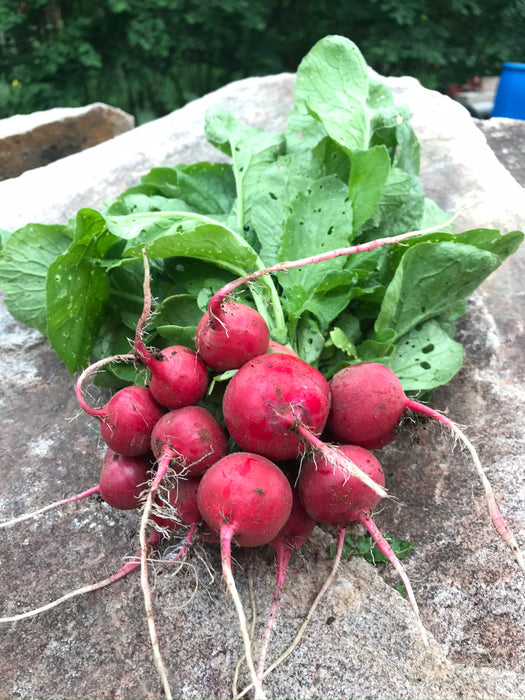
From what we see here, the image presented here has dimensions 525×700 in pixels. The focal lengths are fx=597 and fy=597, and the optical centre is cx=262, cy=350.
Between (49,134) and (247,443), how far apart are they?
2.61 m

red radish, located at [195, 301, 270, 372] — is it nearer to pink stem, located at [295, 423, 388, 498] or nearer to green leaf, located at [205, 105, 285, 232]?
pink stem, located at [295, 423, 388, 498]

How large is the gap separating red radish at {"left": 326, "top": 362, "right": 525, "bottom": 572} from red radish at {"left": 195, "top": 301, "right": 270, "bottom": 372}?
20cm

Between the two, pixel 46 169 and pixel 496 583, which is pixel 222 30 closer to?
pixel 46 169

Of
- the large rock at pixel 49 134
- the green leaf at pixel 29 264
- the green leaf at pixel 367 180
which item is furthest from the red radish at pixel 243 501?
the large rock at pixel 49 134

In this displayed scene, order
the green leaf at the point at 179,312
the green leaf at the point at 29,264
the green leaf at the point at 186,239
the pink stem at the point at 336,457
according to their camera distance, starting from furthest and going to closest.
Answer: the green leaf at the point at 29,264 < the green leaf at the point at 179,312 < the green leaf at the point at 186,239 < the pink stem at the point at 336,457

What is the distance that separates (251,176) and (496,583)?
4.43ft

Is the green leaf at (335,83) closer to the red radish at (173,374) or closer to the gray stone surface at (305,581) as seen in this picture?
the gray stone surface at (305,581)

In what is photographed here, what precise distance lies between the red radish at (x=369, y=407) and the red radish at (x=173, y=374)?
0.30 m

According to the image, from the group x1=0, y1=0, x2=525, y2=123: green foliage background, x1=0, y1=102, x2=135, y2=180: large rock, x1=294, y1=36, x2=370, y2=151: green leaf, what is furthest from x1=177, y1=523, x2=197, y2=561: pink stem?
x1=0, y1=0, x2=525, y2=123: green foliage background

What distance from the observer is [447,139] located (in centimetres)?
254

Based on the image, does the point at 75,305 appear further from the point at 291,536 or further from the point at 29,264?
the point at 291,536

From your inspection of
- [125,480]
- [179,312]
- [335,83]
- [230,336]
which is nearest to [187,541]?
[125,480]

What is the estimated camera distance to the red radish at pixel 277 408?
115 cm

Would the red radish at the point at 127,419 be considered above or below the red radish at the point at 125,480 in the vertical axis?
above
